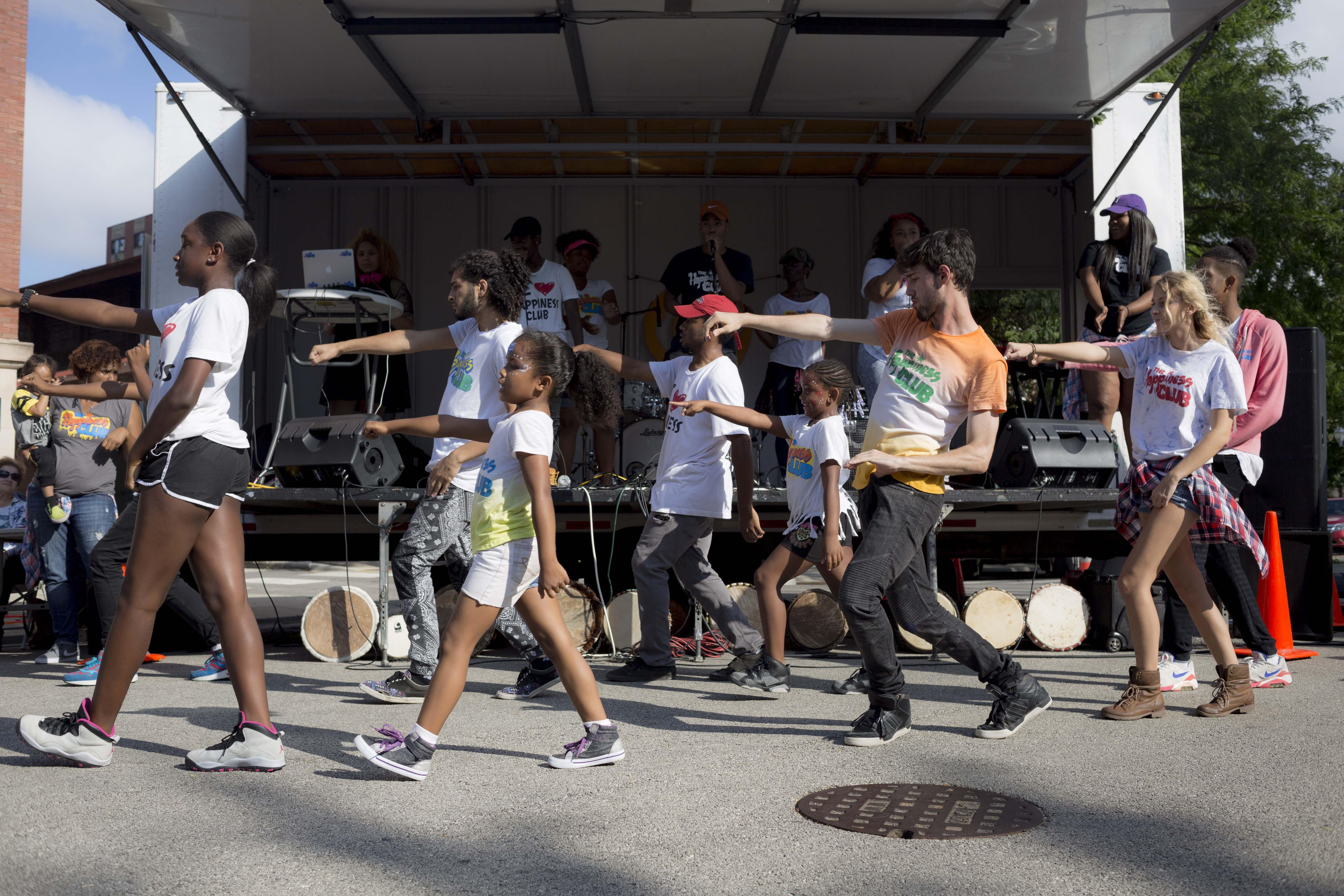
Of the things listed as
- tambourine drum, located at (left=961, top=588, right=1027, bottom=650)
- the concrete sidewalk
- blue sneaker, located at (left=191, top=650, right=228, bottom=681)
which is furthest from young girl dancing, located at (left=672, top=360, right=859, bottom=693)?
blue sneaker, located at (left=191, top=650, right=228, bottom=681)

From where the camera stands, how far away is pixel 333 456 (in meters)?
6.86

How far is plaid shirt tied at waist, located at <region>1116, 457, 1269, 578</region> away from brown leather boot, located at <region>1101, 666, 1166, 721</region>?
0.58 meters

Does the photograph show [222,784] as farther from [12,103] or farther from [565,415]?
[12,103]

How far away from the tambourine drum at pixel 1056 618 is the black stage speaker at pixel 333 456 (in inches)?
163

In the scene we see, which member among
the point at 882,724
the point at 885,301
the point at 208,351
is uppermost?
the point at 885,301

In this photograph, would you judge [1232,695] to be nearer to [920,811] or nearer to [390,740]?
[920,811]

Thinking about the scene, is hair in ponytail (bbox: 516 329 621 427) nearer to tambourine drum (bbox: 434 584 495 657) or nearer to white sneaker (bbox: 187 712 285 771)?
white sneaker (bbox: 187 712 285 771)

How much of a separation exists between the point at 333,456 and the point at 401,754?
3582 mm

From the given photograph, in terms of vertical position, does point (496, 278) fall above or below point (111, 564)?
above

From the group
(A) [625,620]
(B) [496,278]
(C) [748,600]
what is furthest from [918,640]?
(B) [496,278]

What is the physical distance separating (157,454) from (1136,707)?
3.95 meters

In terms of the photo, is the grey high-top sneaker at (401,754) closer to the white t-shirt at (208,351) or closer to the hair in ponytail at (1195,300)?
the white t-shirt at (208,351)

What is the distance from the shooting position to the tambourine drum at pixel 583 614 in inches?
279

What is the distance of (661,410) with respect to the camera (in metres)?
8.08
